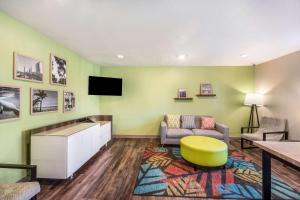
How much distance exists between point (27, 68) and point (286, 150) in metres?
3.46

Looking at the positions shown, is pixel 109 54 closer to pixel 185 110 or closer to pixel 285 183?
pixel 185 110

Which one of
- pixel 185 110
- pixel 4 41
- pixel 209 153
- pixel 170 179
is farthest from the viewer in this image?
pixel 185 110

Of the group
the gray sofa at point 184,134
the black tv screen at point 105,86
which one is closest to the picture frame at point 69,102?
the black tv screen at point 105,86

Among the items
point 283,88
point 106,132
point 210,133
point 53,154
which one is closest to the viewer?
point 53,154

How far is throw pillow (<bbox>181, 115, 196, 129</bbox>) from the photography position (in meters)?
4.79

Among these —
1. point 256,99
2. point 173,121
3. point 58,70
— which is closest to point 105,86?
point 58,70

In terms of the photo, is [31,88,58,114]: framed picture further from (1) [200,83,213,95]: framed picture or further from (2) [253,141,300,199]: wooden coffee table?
(1) [200,83,213,95]: framed picture

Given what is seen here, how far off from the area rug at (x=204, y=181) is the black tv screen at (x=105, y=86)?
2.36 m

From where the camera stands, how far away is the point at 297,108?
3568mm

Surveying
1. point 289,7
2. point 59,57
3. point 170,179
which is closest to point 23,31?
point 59,57

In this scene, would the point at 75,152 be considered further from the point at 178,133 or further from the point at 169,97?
the point at 169,97

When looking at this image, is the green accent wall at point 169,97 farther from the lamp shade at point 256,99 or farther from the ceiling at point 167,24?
the ceiling at point 167,24

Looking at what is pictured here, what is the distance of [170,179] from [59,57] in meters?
3.12

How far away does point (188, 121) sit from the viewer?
4.84 m
